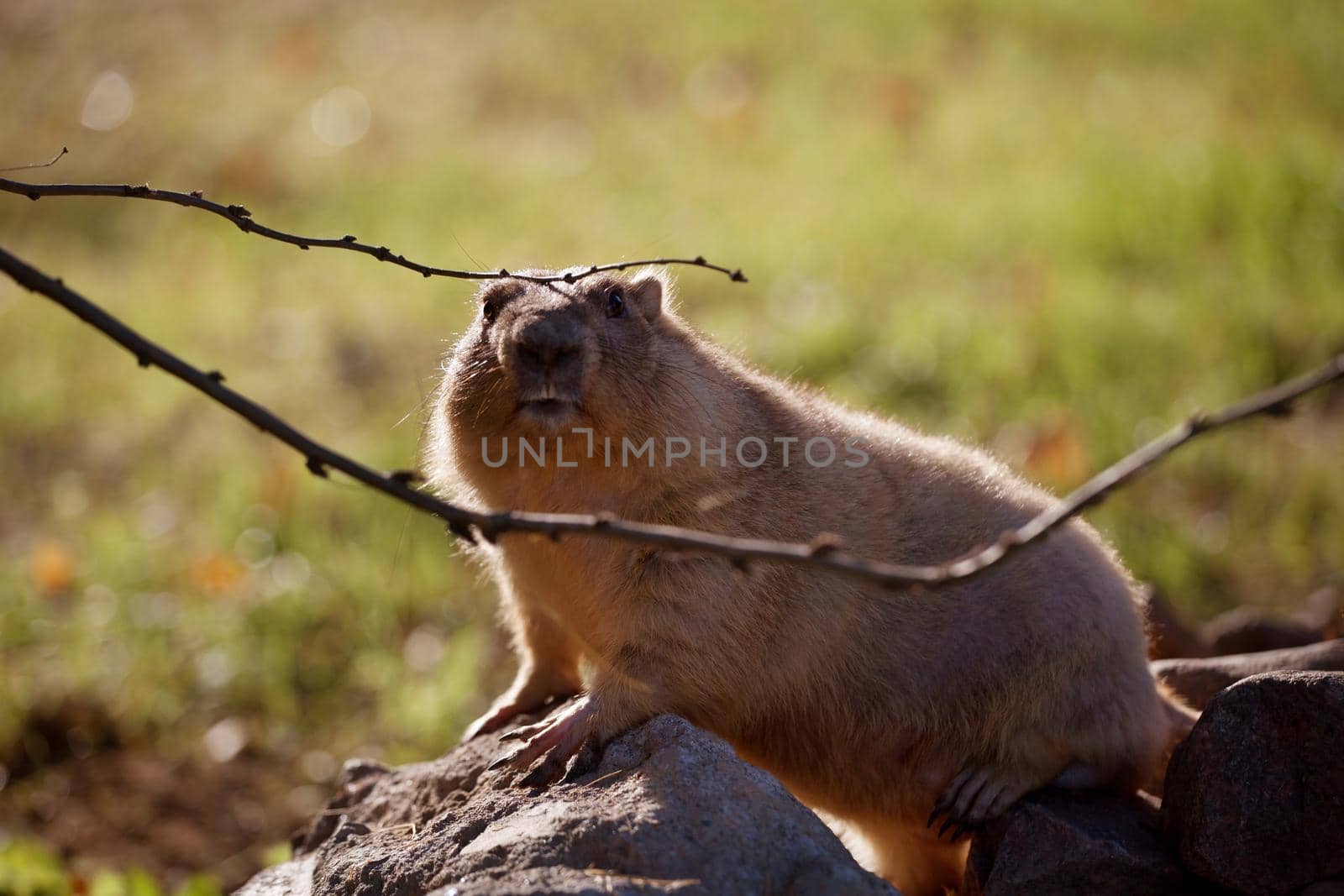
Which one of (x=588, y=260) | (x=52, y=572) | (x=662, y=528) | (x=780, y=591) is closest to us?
(x=662, y=528)

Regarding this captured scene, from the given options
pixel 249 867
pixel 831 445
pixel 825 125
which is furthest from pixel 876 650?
pixel 825 125

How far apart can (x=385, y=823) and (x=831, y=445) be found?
200 cm

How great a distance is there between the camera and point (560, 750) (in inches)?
139

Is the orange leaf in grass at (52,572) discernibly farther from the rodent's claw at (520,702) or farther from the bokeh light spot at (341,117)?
the bokeh light spot at (341,117)

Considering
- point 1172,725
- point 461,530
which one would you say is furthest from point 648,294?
point 1172,725

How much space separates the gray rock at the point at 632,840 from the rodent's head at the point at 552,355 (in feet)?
3.17

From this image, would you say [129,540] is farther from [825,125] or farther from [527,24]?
[527,24]

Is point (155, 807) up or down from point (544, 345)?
down

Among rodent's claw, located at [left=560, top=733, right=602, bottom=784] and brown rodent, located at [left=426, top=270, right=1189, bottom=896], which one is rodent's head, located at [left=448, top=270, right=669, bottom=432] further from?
rodent's claw, located at [left=560, top=733, right=602, bottom=784]

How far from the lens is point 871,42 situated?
517 inches

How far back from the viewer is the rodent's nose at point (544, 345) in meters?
3.40

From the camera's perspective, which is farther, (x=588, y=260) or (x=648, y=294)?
(x=588, y=260)

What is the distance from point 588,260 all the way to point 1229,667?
6.00 m

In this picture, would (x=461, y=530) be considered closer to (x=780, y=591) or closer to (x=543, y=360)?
(x=543, y=360)
